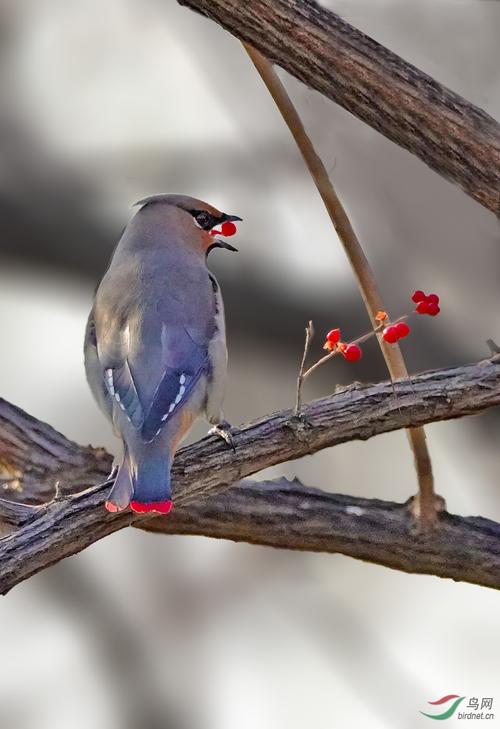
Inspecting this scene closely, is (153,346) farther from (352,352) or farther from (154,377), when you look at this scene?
(352,352)

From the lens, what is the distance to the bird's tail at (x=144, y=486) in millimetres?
3426

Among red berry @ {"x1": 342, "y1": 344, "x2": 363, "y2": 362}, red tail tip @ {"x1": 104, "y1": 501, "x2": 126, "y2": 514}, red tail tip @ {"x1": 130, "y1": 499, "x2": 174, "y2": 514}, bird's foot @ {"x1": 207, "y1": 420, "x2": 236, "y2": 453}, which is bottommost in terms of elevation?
red tail tip @ {"x1": 104, "y1": 501, "x2": 126, "y2": 514}

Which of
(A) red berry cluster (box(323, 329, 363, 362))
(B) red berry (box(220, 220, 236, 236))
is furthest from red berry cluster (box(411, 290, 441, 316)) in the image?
(B) red berry (box(220, 220, 236, 236))

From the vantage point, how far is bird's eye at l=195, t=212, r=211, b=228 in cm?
445

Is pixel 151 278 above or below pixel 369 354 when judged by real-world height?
below

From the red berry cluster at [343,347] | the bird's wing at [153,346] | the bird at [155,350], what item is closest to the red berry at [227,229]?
the bird at [155,350]

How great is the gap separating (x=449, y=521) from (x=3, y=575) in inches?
65.6

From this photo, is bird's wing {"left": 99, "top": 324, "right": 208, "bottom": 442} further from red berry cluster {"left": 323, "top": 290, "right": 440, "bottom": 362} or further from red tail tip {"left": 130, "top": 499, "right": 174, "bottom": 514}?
red berry cluster {"left": 323, "top": 290, "right": 440, "bottom": 362}

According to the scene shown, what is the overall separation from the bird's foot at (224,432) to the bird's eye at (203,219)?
0.89 m

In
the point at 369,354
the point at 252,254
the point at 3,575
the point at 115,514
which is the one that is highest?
the point at 252,254

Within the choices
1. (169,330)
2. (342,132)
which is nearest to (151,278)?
(169,330)

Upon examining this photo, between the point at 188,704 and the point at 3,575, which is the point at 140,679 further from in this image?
the point at 3,575

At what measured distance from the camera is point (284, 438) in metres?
3.62

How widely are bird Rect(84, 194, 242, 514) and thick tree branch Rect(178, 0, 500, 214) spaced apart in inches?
27.8
